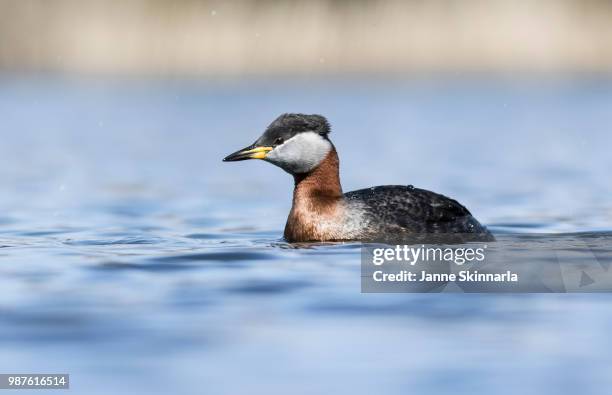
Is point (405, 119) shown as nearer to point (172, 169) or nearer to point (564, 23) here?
point (564, 23)

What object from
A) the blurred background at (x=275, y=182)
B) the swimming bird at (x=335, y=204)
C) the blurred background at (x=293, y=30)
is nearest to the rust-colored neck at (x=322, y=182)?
the swimming bird at (x=335, y=204)

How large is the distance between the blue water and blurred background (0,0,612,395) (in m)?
0.03

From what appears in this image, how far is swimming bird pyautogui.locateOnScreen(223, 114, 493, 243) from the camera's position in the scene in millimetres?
10047

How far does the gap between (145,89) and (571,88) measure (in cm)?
1541

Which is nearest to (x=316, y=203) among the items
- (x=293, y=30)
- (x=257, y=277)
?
(x=257, y=277)

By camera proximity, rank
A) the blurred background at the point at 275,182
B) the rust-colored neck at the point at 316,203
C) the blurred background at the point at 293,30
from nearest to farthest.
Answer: the blurred background at the point at 275,182
the rust-colored neck at the point at 316,203
the blurred background at the point at 293,30

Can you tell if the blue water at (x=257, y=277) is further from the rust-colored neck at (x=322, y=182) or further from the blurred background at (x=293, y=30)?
the blurred background at (x=293, y=30)

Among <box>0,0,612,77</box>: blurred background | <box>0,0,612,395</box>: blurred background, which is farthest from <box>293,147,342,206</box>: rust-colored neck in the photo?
<box>0,0,612,77</box>: blurred background

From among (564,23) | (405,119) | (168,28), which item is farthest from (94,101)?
(564,23)

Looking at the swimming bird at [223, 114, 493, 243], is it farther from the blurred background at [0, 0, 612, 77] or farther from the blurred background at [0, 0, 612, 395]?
the blurred background at [0, 0, 612, 77]

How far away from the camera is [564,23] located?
36.9 m

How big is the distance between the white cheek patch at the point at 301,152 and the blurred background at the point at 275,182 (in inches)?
27.6

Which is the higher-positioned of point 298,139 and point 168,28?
point 168,28

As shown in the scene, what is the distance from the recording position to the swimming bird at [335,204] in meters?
10.0
